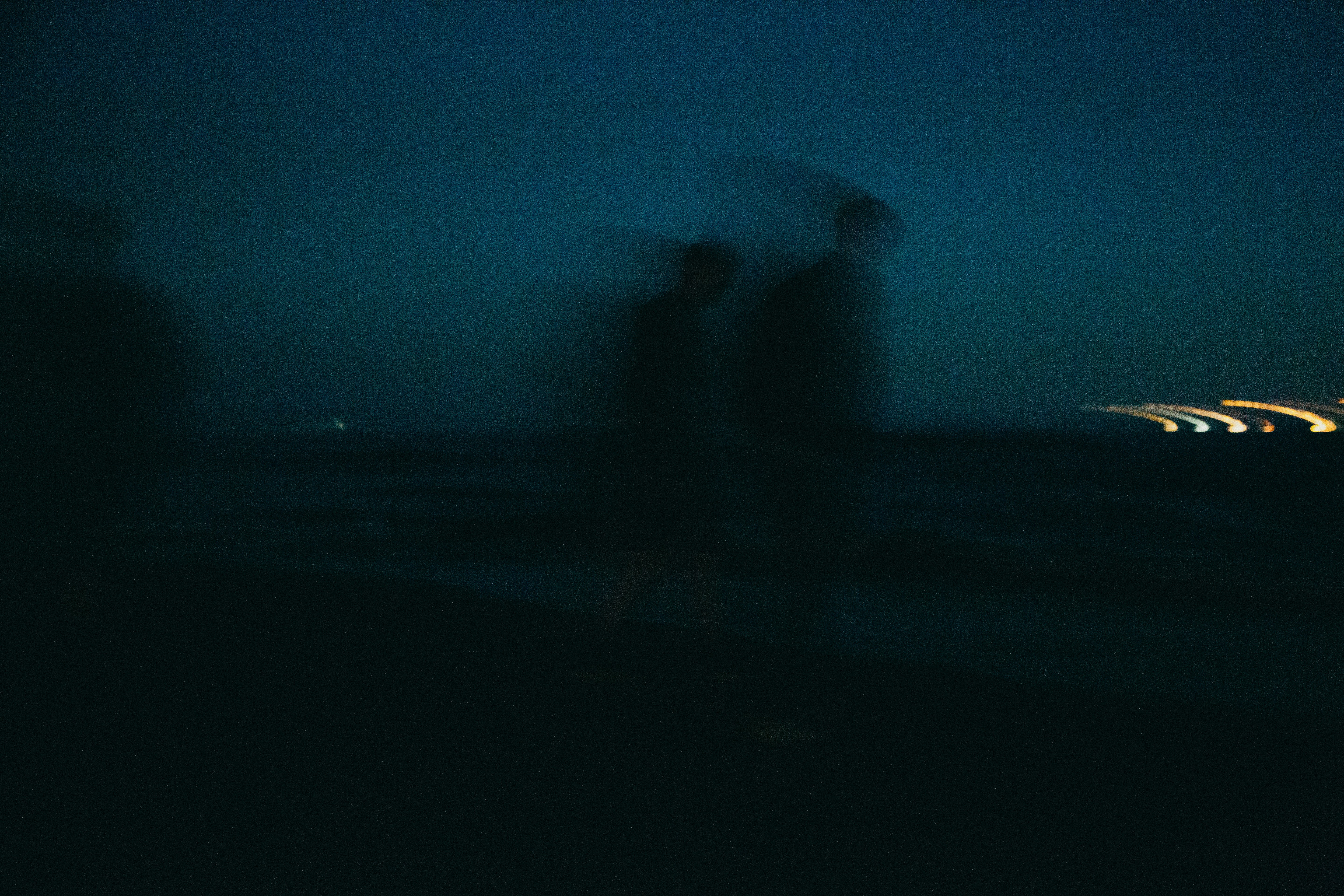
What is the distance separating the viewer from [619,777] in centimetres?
255

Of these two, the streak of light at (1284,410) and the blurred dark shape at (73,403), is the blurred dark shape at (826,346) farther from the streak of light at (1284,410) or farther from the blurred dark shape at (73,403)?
the streak of light at (1284,410)

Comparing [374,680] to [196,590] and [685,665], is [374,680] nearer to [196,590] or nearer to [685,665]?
[685,665]

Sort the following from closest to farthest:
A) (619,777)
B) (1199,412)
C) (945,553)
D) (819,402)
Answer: (619,777) → (819,402) → (945,553) → (1199,412)

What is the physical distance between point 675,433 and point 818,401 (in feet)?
1.77

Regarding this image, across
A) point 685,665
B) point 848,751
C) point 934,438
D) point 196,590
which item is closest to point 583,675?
point 685,665

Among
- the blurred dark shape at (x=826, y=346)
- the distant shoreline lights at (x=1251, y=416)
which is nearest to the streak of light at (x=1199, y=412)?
the distant shoreline lights at (x=1251, y=416)

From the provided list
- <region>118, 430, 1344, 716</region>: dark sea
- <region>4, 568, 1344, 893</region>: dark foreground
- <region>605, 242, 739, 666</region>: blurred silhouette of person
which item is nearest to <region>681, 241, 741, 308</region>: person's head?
<region>605, 242, 739, 666</region>: blurred silhouette of person

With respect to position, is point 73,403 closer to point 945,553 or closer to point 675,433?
point 675,433

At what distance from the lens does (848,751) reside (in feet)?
9.09

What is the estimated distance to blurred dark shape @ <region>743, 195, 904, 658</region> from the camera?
3.20m

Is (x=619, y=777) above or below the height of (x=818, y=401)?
below

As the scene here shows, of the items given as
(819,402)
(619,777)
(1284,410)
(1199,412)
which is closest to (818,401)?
(819,402)

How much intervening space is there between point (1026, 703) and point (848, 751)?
87 cm

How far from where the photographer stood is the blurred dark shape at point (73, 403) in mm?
3750
